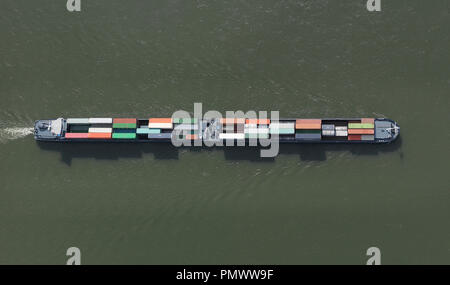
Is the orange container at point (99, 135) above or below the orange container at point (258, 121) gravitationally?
below

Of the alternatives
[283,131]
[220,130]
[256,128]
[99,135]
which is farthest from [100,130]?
[283,131]

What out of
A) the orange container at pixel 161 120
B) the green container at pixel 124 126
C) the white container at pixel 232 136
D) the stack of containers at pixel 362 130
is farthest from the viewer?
the green container at pixel 124 126

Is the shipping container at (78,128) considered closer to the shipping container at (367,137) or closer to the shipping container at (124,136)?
the shipping container at (124,136)

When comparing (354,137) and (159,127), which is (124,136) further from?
(354,137)

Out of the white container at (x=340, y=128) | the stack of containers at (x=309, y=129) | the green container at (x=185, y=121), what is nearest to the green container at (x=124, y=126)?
the green container at (x=185, y=121)

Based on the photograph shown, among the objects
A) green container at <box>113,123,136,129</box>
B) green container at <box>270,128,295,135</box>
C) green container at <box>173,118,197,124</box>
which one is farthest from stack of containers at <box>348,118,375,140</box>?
green container at <box>113,123,136,129</box>

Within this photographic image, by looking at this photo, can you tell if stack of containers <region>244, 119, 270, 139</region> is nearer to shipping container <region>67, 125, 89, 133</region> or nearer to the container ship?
the container ship
